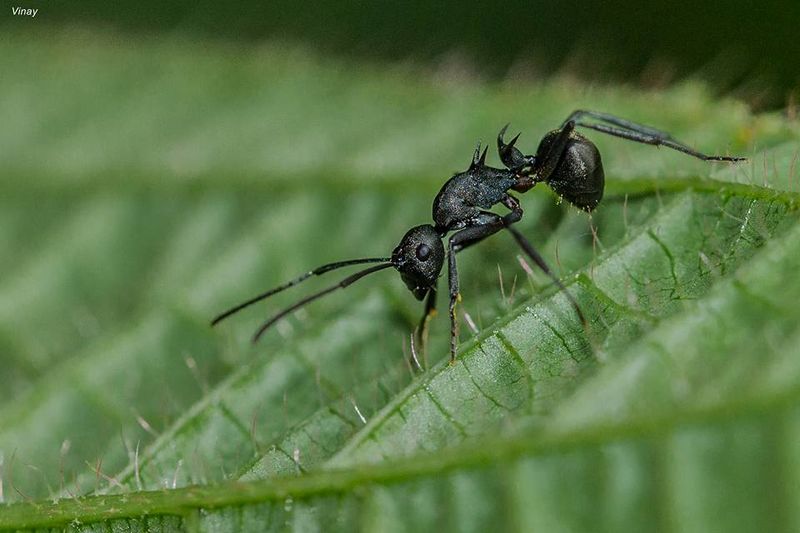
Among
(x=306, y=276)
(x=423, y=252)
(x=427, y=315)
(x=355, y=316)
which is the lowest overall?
(x=427, y=315)

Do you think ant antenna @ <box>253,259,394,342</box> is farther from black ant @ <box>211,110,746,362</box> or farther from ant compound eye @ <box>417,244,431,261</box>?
ant compound eye @ <box>417,244,431,261</box>

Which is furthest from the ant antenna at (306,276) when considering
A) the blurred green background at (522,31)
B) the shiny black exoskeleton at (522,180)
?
the blurred green background at (522,31)

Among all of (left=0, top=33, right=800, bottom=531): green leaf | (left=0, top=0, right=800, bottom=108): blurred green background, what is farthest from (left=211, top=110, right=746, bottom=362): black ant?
(left=0, top=0, right=800, bottom=108): blurred green background

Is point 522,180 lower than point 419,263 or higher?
higher

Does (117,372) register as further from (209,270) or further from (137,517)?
(137,517)

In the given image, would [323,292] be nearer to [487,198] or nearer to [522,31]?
[487,198]

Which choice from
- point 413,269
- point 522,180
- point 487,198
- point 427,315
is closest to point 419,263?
point 413,269

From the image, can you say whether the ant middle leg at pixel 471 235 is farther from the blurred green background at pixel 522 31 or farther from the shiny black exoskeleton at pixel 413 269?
the blurred green background at pixel 522 31
